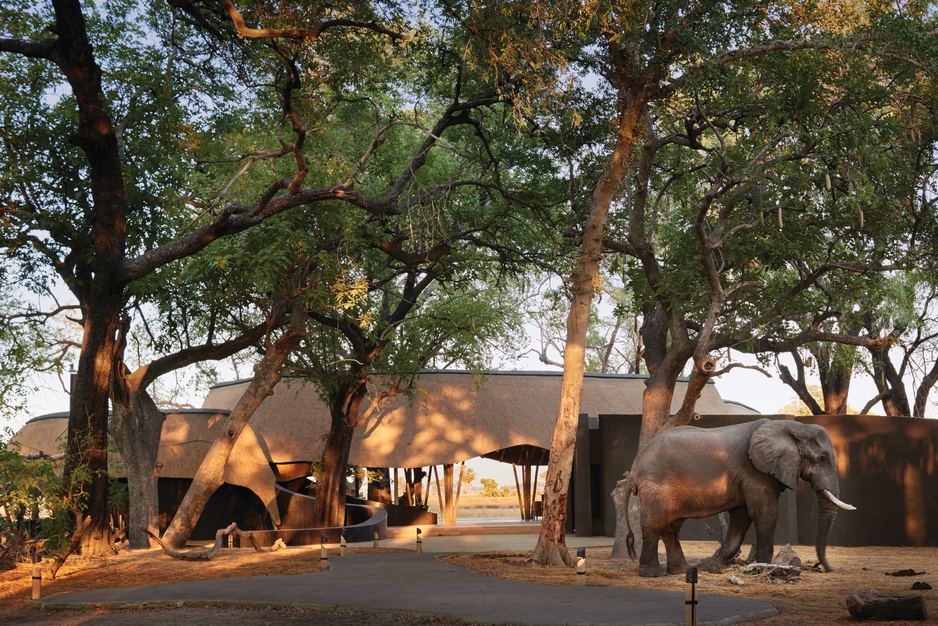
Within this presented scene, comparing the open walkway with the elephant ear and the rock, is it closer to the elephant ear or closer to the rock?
the rock

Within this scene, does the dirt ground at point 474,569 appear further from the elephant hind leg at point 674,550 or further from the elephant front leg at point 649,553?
the elephant hind leg at point 674,550

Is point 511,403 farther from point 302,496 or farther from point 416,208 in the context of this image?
point 416,208

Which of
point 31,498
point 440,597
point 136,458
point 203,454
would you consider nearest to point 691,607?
point 440,597

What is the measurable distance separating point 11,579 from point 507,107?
11.1 meters

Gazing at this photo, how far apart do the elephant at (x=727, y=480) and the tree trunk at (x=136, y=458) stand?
34.0ft

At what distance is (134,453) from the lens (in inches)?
741

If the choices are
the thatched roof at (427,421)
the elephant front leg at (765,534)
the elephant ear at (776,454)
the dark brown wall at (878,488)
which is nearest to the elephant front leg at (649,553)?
the elephant front leg at (765,534)

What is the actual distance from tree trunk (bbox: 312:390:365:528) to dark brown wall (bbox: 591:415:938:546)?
31.8 feet

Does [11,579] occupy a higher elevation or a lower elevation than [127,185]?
lower

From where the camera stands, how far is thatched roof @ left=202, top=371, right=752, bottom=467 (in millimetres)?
27172

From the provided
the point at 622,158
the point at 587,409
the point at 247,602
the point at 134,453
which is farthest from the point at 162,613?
the point at 587,409

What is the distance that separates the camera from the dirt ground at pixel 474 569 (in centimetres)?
893

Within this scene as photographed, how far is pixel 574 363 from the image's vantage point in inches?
550

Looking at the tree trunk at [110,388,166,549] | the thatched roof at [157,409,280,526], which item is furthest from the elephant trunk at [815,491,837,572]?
the thatched roof at [157,409,280,526]
